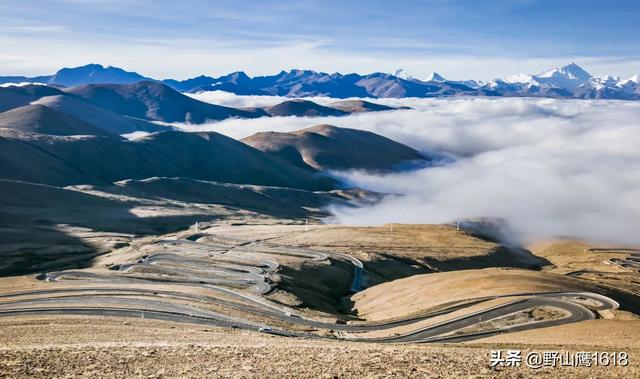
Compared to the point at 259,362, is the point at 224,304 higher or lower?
lower

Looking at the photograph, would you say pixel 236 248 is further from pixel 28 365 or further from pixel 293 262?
pixel 28 365

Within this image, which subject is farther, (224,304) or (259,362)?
(224,304)

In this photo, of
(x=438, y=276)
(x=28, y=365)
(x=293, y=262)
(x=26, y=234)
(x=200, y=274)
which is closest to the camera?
(x=28, y=365)

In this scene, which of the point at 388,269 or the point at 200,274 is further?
the point at 388,269

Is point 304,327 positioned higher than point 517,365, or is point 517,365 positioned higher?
point 517,365

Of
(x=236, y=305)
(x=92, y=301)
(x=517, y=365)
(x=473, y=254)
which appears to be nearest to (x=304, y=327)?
(x=236, y=305)

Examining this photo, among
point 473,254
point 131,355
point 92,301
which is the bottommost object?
point 473,254

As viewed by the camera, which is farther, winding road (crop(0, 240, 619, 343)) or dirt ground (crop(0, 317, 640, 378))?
winding road (crop(0, 240, 619, 343))

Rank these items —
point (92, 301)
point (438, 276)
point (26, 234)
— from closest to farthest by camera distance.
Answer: point (92, 301), point (438, 276), point (26, 234)

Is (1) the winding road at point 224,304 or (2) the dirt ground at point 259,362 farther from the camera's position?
(1) the winding road at point 224,304

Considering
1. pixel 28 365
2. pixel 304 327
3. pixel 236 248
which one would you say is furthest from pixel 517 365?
pixel 236 248

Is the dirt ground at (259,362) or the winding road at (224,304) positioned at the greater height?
the dirt ground at (259,362)
